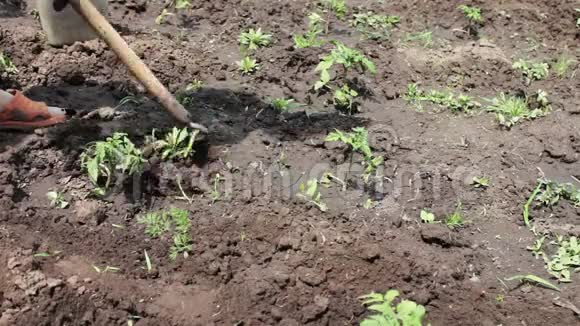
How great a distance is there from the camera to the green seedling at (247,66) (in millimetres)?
4234

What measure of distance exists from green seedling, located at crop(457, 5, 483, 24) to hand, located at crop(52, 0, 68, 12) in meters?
3.03

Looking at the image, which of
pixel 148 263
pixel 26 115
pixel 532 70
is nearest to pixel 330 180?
pixel 148 263

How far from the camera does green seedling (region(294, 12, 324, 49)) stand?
14.6 ft

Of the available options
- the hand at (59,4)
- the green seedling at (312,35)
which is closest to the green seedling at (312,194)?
the green seedling at (312,35)

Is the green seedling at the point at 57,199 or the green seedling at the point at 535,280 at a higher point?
the green seedling at the point at 57,199

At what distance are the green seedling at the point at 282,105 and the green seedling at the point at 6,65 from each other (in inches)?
66.7

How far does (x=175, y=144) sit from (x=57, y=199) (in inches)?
26.6

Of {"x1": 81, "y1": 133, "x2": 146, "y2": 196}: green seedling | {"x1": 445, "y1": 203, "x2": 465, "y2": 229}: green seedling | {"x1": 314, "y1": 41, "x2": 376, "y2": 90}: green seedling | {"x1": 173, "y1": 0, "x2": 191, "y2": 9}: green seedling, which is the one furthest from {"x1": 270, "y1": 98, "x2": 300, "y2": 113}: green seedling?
{"x1": 173, "y1": 0, "x2": 191, "y2": 9}: green seedling

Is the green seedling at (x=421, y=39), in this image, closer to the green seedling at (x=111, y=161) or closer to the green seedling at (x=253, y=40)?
the green seedling at (x=253, y=40)

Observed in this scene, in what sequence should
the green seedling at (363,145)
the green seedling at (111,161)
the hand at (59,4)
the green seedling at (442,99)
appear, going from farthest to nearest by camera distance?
the green seedling at (442,99) → the hand at (59,4) → the green seedling at (363,145) → the green seedling at (111,161)

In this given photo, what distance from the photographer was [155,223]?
312 cm

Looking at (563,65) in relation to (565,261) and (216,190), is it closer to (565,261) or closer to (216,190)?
(565,261)

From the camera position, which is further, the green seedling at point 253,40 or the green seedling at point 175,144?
the green seedling at point 253,40

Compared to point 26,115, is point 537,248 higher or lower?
lower
